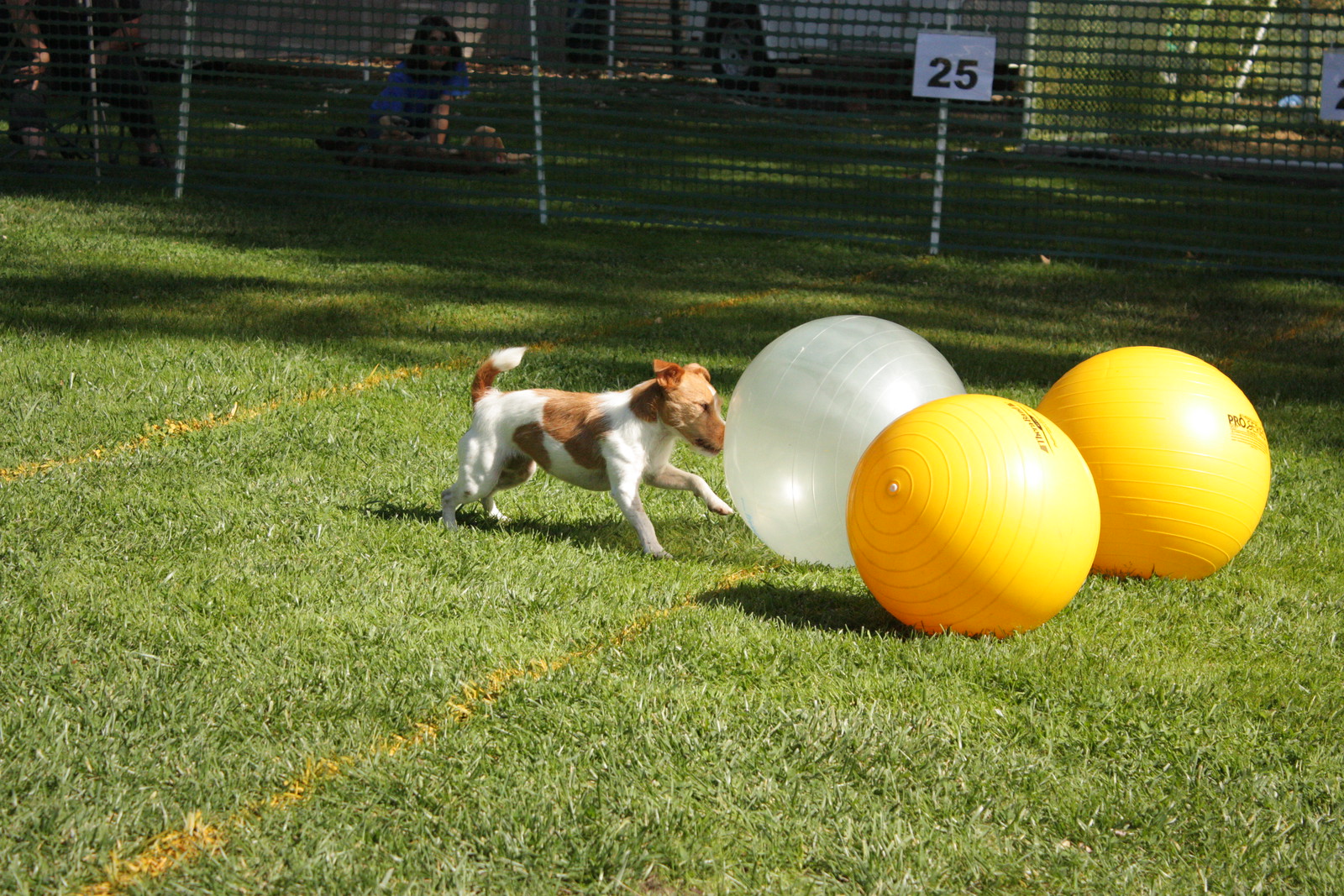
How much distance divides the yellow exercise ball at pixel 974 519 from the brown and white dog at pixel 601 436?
0.89 m

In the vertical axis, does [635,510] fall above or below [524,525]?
above

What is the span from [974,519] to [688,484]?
1.46 m

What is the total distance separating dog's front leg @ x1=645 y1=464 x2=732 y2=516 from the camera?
4.75 metres

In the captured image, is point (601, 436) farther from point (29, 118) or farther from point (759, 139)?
Answer: point (29, 118)

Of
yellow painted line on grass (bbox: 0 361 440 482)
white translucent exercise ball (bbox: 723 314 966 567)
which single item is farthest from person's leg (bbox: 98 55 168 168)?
white translucent exercise ball (bbox: 723 314 966 567)

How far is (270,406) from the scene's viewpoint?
6.27m

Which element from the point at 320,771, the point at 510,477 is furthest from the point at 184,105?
the point at 320,771

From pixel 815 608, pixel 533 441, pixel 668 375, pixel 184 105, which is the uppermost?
pixel 184 105

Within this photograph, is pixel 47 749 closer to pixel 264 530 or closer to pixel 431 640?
pixel 431 640

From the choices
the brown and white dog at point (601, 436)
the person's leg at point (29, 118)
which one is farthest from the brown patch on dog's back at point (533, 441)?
the person's leg at point (29, 118)

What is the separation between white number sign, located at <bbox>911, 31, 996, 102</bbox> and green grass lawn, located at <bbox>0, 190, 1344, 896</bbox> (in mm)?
5439

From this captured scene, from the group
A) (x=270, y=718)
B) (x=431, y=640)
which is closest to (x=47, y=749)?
(x=270, y=718)

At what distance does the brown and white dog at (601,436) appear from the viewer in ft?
14.9

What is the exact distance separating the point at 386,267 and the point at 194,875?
300 inches
